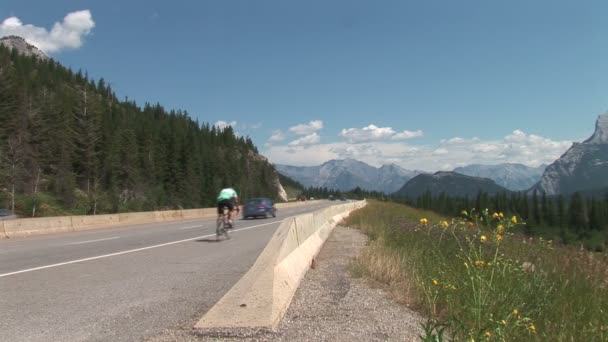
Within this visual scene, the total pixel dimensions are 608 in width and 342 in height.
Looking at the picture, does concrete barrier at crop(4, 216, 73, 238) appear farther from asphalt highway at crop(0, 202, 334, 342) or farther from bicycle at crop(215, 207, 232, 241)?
bicycle at crop(215, 207, 232, 241)

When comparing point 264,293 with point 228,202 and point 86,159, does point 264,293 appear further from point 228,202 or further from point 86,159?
point 86,159

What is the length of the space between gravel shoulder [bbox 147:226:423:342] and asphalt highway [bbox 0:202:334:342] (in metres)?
0.99

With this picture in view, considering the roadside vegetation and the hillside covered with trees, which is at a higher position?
the hillside covered with trees

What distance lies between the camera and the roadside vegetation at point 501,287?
432 cm

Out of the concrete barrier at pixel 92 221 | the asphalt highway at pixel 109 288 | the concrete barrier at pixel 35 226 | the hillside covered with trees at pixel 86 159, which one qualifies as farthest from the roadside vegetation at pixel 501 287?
the hillside covered with trees at pixel 86 159

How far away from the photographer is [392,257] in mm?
8953

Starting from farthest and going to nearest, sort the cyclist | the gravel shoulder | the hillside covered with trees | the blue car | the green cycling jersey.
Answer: the hillside covered with trees → the blue car → the green cycling jersey → the cyclist → the gravel shoulder

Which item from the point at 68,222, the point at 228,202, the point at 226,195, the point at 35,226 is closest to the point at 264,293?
the point at 228,202

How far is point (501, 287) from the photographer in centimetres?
514

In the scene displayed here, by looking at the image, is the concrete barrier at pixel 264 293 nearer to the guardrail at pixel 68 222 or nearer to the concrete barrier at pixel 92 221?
the guardrail at pixel 68 222

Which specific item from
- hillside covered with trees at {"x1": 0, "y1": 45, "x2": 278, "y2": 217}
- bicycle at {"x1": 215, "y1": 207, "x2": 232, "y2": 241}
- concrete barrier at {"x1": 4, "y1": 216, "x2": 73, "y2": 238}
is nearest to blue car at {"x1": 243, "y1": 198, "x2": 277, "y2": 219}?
concrete barrier at {"x1": 4, "y1": 216, "x2": 73, "y2": 238}

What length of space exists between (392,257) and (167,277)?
12.9 ft

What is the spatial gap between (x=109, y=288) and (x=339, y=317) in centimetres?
414

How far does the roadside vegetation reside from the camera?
14.2ft
